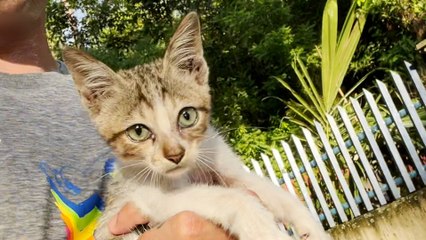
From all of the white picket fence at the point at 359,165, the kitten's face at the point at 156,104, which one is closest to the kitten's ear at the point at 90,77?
the kitten's face at the point at 156,104

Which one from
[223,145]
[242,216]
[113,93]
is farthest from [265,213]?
[113,93]

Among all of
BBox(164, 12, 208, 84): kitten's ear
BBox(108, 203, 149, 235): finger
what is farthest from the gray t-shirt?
BBox(164, 12, 208, 84): kitten's ear

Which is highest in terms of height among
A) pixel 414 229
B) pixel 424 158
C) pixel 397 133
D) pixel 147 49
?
pixel 147 49

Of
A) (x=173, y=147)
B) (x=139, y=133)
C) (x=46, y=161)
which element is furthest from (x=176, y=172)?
(x=46, y=161)

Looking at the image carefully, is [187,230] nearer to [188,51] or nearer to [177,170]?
[177,170]

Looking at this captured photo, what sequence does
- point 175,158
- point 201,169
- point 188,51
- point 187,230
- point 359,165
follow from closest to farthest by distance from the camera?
point 187,230 < point 175,158 < point 201,169 < point 188,51 < point 359,165

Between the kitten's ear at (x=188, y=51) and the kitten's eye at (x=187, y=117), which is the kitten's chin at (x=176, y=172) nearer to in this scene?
the kitten's eye at (x=187, y=117)

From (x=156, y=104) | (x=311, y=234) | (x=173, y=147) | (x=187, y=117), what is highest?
(x=156, y=104)

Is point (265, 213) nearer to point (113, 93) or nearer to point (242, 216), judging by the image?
point (242, 216)
